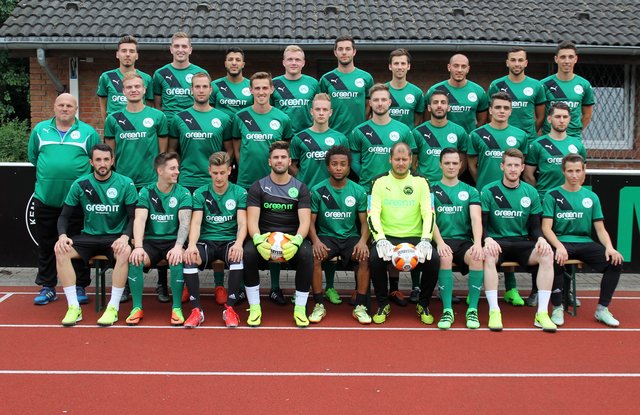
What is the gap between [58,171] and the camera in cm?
677

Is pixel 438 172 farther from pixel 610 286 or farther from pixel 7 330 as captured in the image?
pixel 7 330

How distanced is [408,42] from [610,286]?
17.8 feet

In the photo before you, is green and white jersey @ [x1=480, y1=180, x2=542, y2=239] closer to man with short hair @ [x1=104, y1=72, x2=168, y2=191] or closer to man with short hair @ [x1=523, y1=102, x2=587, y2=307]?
man with short hair @ [x1=523, y1=102, x2=587, y2=307]

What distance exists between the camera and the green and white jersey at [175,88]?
7.18 metres

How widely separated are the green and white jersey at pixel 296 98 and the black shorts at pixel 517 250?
2.39 meters

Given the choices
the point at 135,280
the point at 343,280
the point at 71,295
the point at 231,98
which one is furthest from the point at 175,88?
the point at 343,280

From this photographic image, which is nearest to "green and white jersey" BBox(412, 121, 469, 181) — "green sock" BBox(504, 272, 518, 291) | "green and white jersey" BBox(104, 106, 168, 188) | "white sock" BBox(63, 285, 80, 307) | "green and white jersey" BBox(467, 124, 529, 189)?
"green and white jersey" BBox(467, 124, 529, 189)

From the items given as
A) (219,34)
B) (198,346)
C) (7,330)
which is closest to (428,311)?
(198,346)

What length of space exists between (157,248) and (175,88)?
1.84 metres

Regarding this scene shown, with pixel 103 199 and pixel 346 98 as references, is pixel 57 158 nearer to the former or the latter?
pixel 103 199

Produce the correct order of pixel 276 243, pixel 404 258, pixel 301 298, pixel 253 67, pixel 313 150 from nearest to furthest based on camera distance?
pixel 404 258, pixel 276 243, pixel 301 298, pixel 313 150, pixel 253 67

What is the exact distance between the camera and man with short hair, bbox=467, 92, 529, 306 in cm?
684

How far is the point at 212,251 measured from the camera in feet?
20.6

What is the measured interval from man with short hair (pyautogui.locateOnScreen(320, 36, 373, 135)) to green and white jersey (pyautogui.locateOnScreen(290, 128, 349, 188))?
426mm
